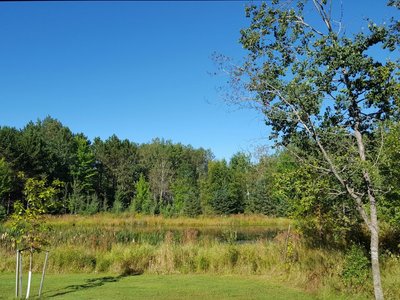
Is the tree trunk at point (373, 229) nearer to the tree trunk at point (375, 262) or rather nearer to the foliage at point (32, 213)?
the tree trunk at point (375, 262)

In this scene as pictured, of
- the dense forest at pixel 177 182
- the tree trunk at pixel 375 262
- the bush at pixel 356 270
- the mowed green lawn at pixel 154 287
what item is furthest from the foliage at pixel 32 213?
the bush at pixel 356 270

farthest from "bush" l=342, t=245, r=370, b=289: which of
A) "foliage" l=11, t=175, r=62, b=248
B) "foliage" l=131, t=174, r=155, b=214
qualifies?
"foliage" l=131, t=174, r=155, b=214

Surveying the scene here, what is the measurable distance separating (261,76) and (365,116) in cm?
213

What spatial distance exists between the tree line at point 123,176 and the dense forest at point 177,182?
140 millimetres

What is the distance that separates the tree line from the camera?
44.6 metres

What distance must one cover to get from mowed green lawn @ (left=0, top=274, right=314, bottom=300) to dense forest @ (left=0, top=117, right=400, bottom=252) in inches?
77.2

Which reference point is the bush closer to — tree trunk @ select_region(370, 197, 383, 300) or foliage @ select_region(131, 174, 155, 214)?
tree trunk @ select_region(370, 197, 383, 300)

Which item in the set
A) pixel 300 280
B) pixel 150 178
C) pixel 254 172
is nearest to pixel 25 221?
pixel 300 280

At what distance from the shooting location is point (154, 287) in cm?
1050

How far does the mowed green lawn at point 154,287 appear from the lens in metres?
9.45

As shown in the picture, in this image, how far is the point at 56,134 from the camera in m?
67.8

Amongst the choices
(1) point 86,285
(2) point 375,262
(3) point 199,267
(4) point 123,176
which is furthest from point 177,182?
(2) point 375,262

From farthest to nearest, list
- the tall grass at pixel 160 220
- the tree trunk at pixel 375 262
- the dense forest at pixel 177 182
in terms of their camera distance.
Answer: the tall grass at pixel 160 220
the dense forest at pixel 177 182
the tree trunk at pixel 375 262

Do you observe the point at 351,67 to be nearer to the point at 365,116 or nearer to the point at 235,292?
the point at 365,116
